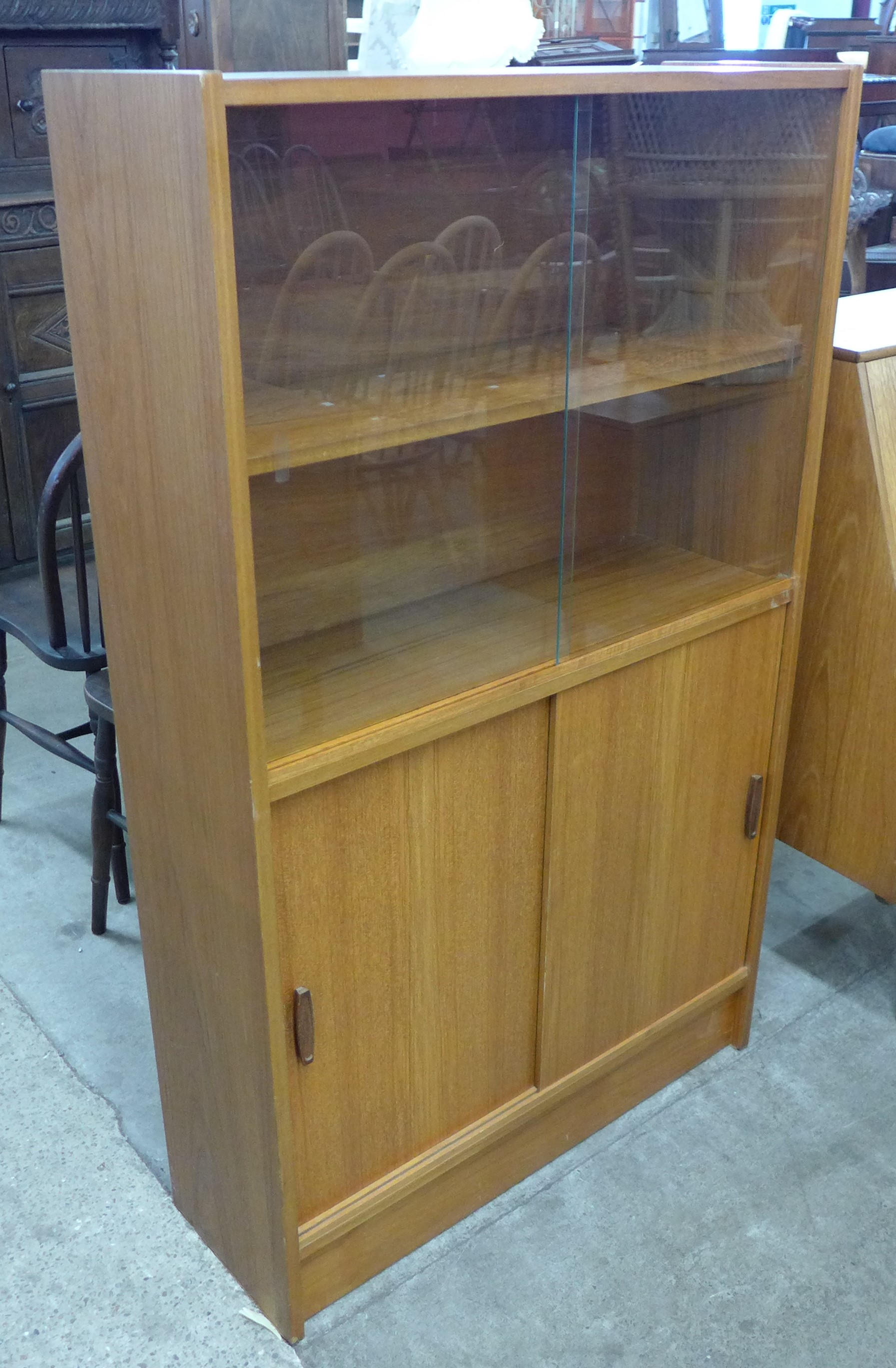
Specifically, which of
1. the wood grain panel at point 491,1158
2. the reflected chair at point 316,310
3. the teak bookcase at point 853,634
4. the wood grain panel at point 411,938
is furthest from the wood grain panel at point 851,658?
the reflected chair at point 316,310

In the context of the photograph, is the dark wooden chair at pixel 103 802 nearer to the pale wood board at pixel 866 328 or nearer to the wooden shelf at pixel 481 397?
the wooden shelf at pixel 481 397

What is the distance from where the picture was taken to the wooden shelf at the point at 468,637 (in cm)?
130

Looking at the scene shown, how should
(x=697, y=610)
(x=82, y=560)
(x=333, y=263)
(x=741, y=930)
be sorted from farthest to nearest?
1. (x=82, y=560)
2. (x=741, y=930)
3. (x=697, y=610)
4. (x=333, y=263)

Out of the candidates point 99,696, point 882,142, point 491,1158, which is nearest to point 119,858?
point 99,696

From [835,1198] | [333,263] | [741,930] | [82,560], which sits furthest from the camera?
[82,560]

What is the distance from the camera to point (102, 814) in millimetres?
2178

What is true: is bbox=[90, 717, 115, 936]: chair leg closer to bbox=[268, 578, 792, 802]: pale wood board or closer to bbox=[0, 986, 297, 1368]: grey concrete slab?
bbox=[0, 986, 297, 1368]: grey concrete slab

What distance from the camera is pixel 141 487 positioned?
124 centimetres

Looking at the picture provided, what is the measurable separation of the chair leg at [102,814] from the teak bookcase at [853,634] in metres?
1.16

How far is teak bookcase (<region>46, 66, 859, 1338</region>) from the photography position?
45.0 inches

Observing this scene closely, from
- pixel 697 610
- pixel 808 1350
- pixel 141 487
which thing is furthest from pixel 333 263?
pixel 808 1350

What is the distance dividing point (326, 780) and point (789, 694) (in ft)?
2.69

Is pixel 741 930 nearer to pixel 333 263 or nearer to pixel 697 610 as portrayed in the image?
pixel 697 610

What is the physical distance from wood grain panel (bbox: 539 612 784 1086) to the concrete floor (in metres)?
0.20
